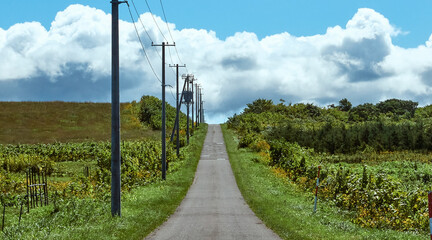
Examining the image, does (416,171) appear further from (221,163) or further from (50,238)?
(50,238)

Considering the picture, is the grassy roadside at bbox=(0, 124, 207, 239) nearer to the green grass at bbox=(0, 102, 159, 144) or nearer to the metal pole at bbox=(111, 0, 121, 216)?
the metal pole at bbox=(111, 0, 121, 216)

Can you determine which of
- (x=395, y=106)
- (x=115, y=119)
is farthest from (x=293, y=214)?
(x=395, y=106)

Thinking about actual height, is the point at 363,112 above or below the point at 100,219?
above

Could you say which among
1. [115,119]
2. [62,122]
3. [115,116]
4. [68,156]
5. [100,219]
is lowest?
[100,219]

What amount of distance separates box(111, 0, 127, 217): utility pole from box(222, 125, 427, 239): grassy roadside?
5739mm

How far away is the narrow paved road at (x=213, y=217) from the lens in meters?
15.5

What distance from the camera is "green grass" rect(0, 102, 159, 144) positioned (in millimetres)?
81312

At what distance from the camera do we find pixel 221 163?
4869 centimetres

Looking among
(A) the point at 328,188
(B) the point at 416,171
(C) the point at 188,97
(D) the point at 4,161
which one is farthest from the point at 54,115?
(A) the point at 328,188

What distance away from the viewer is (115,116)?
1759 cm

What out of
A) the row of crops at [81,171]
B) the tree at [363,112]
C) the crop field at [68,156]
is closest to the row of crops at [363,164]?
the crop field at [68,156]

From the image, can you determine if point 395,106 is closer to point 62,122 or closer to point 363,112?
point 363,112

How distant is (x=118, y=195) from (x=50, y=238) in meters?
4.59

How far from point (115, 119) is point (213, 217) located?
569cm
